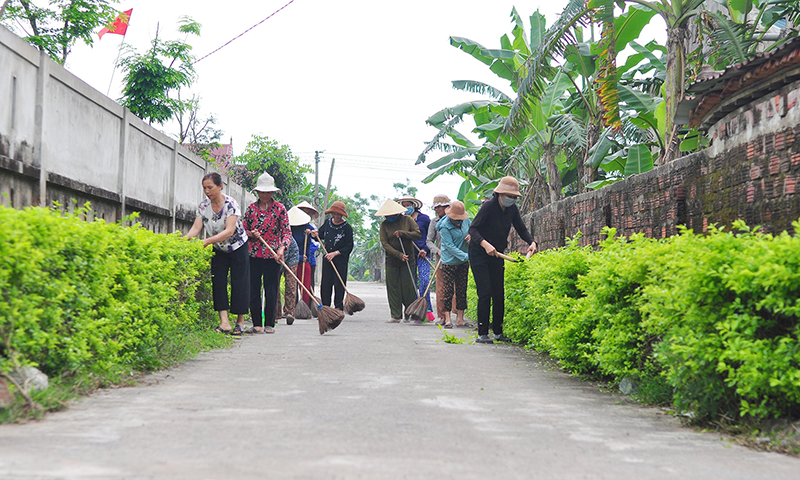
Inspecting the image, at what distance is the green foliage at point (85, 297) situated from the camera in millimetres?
4238

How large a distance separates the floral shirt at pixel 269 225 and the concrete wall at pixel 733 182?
418cm

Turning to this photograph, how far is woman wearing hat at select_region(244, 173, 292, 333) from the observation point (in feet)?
33.2

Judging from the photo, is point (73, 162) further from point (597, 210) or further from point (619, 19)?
point (619, 19)

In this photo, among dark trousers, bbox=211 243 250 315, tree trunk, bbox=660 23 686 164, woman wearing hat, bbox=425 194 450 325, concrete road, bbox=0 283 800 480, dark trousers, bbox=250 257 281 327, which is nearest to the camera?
concrete road, bbox=0 283 800 480

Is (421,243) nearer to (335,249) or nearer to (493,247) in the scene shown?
(335,249)

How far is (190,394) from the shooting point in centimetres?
534

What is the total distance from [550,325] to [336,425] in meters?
3.65

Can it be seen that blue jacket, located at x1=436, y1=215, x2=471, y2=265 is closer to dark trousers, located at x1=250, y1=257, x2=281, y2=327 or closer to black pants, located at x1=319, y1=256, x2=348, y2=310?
black pants, located at x1=319, y1=256, x2=348, y2=310

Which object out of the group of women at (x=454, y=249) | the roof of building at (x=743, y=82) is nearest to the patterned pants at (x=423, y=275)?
the group of women at (x=454, y=249)

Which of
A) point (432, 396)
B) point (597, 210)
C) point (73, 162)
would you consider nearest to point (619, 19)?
point (597, 210)

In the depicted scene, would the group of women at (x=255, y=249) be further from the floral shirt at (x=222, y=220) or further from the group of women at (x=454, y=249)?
the group of women at (x=454, y=249)

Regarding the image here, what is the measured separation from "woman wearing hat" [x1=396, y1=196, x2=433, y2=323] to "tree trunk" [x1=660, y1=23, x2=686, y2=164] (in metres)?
4.24

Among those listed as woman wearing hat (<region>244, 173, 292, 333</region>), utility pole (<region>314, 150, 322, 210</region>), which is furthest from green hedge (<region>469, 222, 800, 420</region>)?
utility pole (<region>314, 150, 322, 210</region>)

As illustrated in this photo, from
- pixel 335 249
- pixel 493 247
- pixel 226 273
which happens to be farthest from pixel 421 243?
pixel 226 273
